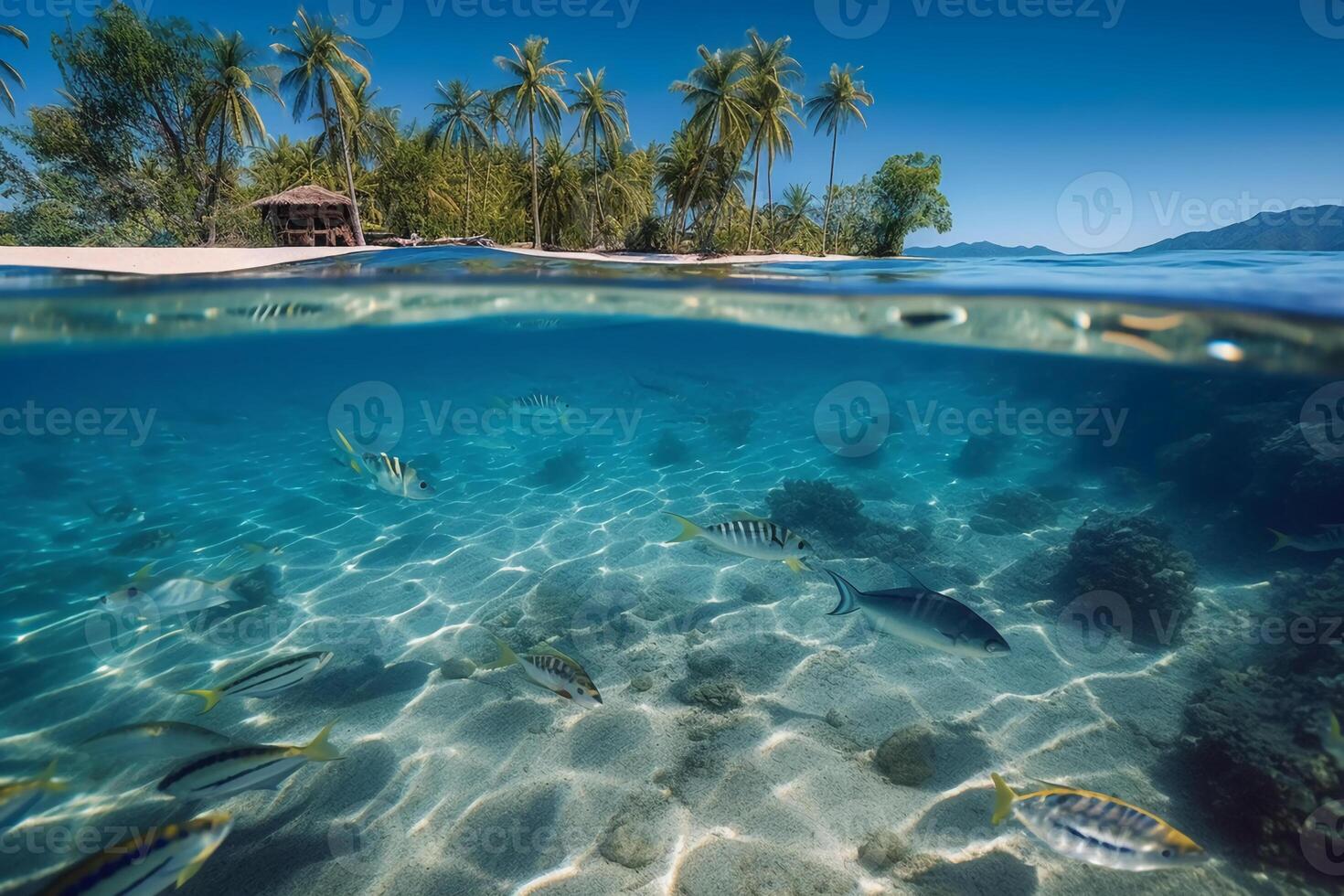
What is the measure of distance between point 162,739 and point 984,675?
719 centimetres

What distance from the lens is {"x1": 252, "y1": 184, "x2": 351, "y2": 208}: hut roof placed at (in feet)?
97.3

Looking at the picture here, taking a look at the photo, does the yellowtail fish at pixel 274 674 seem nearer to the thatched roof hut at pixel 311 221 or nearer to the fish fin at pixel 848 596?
the fish fin at pixel 848 596

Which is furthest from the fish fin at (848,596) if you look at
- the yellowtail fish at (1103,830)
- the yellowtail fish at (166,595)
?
the yellowtail fish at (166,595)

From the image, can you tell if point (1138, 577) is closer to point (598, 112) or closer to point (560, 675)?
point (560, 675)

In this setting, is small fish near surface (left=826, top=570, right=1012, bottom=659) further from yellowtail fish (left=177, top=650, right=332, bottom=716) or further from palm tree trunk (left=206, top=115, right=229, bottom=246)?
palm tree trunk (left=206, top=115, right=229, bottom=246)

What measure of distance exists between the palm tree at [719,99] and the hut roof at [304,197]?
20.1 metres

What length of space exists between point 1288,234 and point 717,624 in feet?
55.6

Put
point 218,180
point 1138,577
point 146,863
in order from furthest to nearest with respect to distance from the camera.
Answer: point 218,180, point 1138,577, point 146,863

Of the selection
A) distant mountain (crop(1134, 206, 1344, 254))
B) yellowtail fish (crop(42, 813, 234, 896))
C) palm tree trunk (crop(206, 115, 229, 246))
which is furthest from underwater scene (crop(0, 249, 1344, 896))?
palm tree trunk (crop(206, 115, 229, 246))

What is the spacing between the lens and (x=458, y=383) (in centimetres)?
5428

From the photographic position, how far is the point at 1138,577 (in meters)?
8.12

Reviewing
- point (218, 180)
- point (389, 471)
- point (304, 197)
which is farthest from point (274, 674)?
point (218, 180)

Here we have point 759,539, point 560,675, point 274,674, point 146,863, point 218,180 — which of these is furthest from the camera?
point 218,180

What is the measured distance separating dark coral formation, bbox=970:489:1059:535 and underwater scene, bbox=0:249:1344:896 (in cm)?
10
